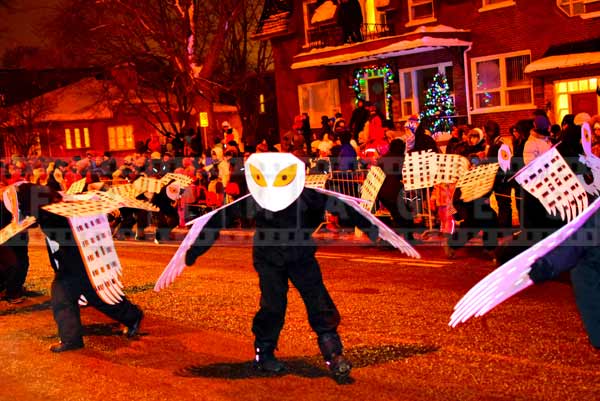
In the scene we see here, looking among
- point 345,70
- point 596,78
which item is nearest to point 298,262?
point 596,78

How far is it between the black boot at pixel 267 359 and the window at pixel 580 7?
780 inches

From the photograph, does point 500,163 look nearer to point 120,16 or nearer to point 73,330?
point 73,330

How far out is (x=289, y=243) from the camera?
271 inches

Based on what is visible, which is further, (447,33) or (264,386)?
(447,33)

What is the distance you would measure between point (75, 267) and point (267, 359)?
8.39 feet

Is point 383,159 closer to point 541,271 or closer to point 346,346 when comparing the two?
point 346,346

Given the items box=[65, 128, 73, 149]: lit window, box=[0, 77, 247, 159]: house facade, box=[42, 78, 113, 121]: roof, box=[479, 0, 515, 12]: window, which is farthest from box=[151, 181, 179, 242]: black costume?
box=[65, 128, 73, 149]: lit window

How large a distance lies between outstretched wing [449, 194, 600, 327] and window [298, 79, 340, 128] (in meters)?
27.4

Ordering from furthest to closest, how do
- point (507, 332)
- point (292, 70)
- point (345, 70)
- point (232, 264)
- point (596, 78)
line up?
point (292, 70) < point (345, 70) < point (596, 78) < point (232, 264) < point (507, 332)

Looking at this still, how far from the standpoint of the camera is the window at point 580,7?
24031mm

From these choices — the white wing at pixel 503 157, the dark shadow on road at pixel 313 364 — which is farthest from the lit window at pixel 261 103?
the dark shadow on road at pixel 313 364

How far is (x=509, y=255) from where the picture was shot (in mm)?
11188

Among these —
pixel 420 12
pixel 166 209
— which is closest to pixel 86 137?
pixel 420 12

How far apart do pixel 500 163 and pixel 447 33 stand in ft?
52.1
